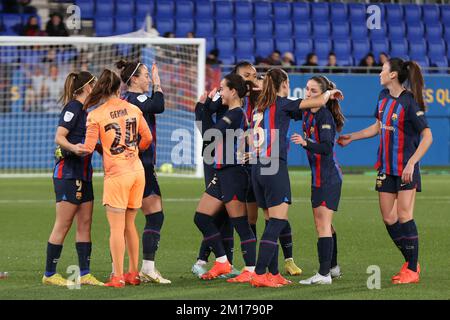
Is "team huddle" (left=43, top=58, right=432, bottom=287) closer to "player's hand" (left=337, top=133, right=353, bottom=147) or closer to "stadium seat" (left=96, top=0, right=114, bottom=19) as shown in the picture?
"player's hand" (left=337, top=133, right=353, bottom=147)

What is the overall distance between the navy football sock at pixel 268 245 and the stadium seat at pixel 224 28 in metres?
18.1

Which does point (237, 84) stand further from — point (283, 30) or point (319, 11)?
point (319, 11)

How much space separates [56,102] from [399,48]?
1002 centimetres

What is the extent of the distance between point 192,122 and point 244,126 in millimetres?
12780

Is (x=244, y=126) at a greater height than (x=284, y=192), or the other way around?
(x=244, y=126)

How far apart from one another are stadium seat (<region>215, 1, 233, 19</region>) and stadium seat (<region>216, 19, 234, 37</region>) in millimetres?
278

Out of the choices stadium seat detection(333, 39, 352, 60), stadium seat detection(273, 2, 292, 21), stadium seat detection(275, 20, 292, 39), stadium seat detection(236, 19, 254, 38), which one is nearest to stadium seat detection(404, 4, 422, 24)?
stadium seat detection(333, 39, 352, 60)

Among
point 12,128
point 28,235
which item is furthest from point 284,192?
point 12,128

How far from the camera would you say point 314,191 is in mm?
8344

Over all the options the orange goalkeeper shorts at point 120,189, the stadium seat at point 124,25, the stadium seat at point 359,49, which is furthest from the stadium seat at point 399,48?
the orange goalkeeper shorts at point 120,189

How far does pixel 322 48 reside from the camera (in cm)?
2642

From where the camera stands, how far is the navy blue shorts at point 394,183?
27.1 ft

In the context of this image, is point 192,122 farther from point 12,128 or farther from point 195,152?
point 12,128

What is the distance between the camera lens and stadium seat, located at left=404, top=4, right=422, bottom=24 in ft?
91.3
